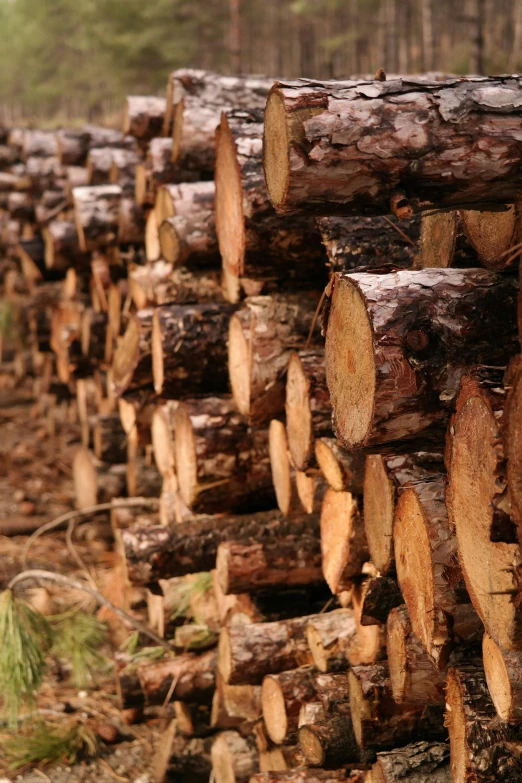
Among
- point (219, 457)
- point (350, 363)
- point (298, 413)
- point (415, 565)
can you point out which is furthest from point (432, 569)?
point (219, 457)

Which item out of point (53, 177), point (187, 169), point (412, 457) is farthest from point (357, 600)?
point (53, 177)

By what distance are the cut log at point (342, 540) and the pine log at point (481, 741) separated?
24.2 inches

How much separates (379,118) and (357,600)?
150 centimetres

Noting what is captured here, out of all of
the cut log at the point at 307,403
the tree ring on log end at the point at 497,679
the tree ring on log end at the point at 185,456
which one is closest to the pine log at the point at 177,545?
the tree ring on log end at the point at 185,456

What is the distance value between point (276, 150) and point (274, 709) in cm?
183

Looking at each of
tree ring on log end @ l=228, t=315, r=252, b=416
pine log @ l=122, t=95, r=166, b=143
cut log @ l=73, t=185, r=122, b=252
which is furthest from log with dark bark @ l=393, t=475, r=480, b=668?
cut log @ l=73, t=185, r=122, b=252

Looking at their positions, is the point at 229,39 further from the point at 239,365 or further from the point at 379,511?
the point at 379,511

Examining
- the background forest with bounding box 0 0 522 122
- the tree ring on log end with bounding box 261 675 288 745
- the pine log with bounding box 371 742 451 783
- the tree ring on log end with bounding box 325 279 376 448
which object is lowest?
the tree ring on log end with bounding box 261 675 288 745

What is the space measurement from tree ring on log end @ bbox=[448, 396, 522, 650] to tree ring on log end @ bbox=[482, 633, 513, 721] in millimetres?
110

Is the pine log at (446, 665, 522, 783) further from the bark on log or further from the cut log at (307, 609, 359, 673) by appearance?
the bark on log

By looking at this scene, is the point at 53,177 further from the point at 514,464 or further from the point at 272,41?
the point at 272,41

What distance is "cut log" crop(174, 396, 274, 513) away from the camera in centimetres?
297

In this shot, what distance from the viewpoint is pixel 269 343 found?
8.71 feet

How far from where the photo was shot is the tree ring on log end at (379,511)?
1.94 meters
